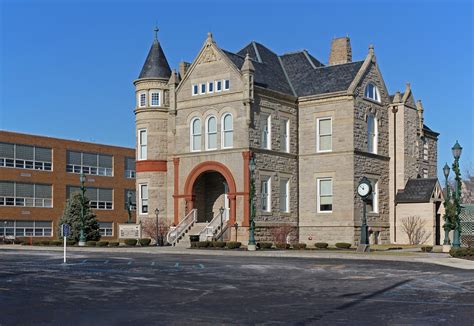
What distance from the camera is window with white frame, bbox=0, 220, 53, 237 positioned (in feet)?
232

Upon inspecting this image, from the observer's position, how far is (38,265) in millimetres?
26969

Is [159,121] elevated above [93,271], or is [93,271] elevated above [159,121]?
[159,121]

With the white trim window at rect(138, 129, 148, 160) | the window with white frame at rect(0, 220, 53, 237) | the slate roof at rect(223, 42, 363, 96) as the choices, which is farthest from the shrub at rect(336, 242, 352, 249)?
the window with white frame at rect(0, 220, 53, 237)

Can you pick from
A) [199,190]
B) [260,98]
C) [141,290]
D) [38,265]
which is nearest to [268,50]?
[260,98]

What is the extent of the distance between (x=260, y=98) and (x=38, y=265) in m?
22.9

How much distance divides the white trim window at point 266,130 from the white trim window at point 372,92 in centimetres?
756

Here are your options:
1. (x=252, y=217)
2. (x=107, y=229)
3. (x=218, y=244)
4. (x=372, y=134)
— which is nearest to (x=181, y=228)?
(x=218, y=244)

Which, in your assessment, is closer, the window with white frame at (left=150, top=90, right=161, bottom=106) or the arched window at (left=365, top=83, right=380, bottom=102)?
the arched window at (left=365, top=83, right=380, bottom=102)

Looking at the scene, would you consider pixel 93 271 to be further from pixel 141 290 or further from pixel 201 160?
pixel 201 160

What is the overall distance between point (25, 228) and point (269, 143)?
121ft

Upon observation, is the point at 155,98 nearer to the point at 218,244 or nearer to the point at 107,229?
the point at 218,244

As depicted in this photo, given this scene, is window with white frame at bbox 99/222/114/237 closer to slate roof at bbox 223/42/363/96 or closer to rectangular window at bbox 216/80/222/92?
slate roof at bbox 223/42/363/96

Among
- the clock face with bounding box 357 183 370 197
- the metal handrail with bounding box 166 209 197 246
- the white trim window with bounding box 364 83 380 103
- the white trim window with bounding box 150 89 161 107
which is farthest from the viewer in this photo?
the white trim window with bounding box 150 89 161 107

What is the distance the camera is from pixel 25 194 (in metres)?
73.2
